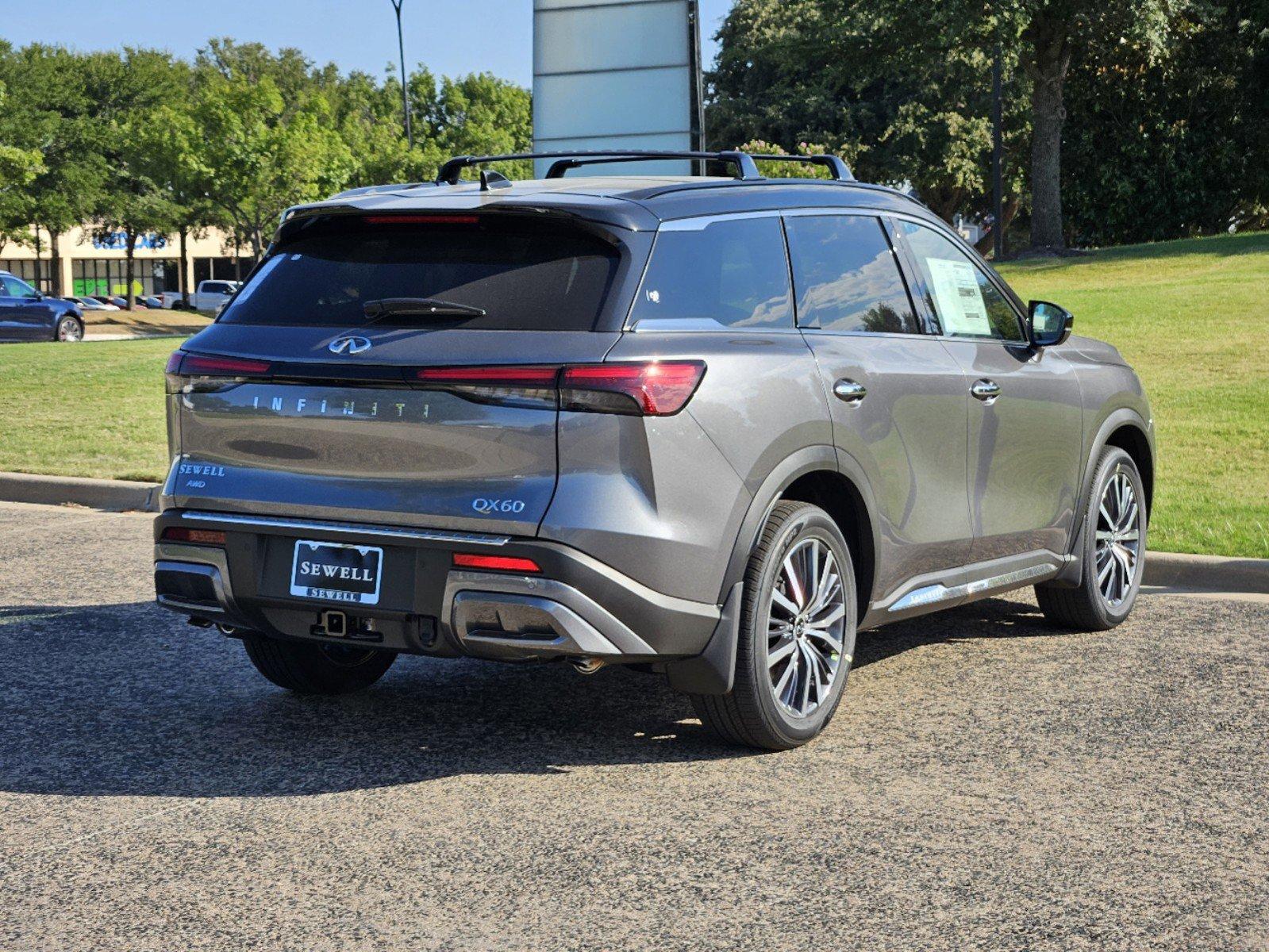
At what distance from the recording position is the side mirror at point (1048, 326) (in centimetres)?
677

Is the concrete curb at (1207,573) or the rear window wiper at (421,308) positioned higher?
the rear window wiper at (421,308)

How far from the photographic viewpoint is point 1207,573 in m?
8.44

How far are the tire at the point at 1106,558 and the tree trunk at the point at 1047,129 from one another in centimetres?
3315

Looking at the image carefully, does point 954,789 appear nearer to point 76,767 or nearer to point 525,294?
point 525,294

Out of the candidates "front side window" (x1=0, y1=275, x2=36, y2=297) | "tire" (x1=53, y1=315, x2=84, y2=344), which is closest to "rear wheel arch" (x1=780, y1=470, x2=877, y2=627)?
"tire" (x1=53, y1=315, x2=84, y2=344)

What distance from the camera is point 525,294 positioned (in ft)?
16.0

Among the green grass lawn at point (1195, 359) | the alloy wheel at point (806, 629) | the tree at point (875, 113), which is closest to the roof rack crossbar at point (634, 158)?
the alloy wheel at point (806, 629)

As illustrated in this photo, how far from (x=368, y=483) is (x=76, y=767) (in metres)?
1.34

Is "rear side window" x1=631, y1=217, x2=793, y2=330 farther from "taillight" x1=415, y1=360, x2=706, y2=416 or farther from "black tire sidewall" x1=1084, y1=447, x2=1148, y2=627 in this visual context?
"black tire sidewall" x1=1084, y1=447, x2=1148, y2=627

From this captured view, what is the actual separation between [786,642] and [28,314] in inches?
1313

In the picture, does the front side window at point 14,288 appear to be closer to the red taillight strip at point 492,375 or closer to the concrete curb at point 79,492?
the concrete curb at point 79,492

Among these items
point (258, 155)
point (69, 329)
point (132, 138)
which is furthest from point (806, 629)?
point (132, 138)

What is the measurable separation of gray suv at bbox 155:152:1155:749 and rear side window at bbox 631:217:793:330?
11 millimetres

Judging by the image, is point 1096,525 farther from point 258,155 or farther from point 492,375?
point 258,155
